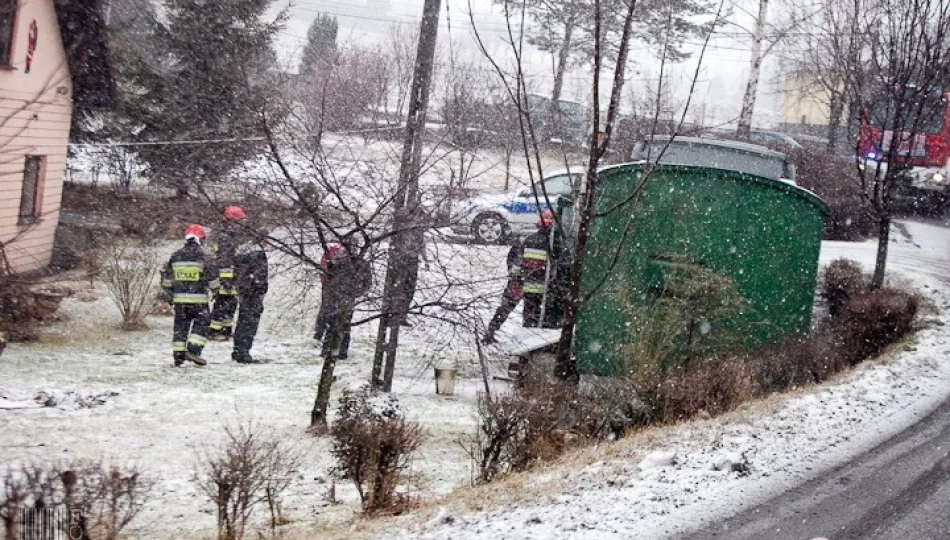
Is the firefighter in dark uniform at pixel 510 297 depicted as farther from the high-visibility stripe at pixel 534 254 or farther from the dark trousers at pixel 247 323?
the dark trousers at pixel 247 323

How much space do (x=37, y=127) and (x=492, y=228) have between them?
8.98m

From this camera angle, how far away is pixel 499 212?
20.9 m

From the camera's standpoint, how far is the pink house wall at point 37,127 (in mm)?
16109

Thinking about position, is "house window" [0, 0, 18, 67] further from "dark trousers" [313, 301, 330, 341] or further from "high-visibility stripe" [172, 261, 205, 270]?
"dark trousers" [313, 301, 330, 341]

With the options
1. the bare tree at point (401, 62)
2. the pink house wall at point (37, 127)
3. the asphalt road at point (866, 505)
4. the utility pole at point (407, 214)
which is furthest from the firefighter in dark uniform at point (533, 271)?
the bare tree at point (401, 62)

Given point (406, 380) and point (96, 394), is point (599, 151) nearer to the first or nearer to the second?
point (406, 380)

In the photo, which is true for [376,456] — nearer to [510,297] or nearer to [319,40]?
[510,297]

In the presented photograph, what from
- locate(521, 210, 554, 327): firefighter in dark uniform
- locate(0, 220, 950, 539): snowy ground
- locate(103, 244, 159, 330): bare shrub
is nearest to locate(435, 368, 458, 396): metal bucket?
locate(0, 220, 950, 539): snowy ground

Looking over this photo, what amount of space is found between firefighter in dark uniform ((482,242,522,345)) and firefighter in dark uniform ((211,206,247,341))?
2896 millimetres

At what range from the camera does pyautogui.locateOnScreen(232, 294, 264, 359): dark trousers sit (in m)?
12.0

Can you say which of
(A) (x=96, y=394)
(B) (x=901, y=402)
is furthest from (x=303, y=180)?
(B) (x=901, y=402)

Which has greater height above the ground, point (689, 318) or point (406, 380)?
point (689, 318)

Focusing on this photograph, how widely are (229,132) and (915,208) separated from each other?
17373 millimetres

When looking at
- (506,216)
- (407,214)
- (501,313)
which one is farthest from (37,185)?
(407,214)
